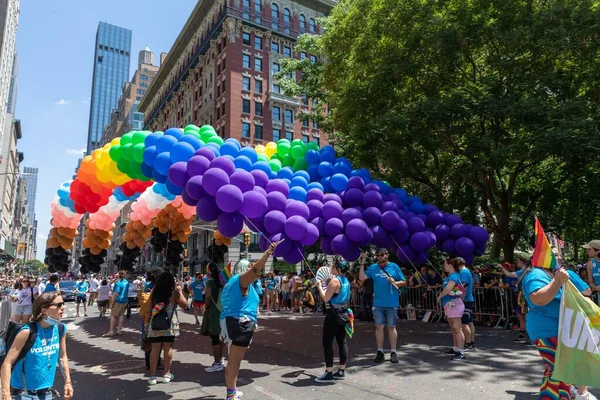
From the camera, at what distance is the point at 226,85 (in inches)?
1671

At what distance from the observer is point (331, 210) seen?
29.5 feet

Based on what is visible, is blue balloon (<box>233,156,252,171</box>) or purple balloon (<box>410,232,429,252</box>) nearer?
blue balloon (<box>233,156,252,171</box>)

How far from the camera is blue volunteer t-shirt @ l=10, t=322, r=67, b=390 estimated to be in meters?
3.29

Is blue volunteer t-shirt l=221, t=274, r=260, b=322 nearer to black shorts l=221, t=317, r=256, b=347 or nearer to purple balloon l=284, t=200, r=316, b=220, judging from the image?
black shorts l=221, t=317, r=256, b=347

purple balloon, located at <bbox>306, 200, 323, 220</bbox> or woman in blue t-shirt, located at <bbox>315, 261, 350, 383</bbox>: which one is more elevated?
purple balloon, located at <bbox>306, 200, 323, 220</bbox>

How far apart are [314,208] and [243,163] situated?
174 centimetres

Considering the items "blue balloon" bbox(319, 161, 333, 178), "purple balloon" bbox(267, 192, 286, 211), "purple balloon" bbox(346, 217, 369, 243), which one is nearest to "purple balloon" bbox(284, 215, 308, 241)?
"purple balloon" bbox(267, 192, 286, 211)

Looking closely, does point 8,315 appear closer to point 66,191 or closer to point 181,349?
point 66,191

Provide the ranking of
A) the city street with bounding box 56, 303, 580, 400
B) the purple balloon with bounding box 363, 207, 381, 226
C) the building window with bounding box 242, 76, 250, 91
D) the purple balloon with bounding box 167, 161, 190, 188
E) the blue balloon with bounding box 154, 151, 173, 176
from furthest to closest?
the building window with bounding box 242, 76, 250, 91 → the purple balloon with bounding box 363, 207, 381, 226 → the blue balloon with bounding box 154, 151, 173, 176 → the purple balloon with bounding box 167, 161, 190, 188 → the city street with bounding box 56, 303, 580, 400

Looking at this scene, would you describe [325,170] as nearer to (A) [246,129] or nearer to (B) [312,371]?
(B) [312,371]

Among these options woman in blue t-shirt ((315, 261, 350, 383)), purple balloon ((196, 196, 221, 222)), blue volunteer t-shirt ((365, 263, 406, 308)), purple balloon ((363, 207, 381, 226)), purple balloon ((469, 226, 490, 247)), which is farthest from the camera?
purple balloon ((469, 226, 490, 247))

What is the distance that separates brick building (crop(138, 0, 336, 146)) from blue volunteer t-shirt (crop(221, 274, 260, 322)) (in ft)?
118

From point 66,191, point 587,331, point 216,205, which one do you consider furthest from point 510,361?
point 66,191

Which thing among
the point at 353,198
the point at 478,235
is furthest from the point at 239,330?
the point at 478,235
